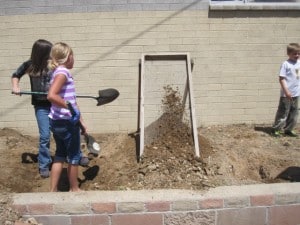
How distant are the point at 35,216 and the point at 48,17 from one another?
3.44 metres

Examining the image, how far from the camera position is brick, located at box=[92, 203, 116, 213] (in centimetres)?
322

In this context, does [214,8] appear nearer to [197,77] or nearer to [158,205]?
[197,77]

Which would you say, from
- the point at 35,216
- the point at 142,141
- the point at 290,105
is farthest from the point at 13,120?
the point at 290,105

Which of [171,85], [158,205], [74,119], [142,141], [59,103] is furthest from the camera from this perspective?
[171,85]

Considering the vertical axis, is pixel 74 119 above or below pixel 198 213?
above

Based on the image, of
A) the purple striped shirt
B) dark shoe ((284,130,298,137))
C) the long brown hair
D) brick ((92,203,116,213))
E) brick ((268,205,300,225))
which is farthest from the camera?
dark shoe ((284,130,298,137))

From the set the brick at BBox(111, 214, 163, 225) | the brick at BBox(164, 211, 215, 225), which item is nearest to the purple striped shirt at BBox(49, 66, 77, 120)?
the brick at BBox(111, 214, 163, 225)

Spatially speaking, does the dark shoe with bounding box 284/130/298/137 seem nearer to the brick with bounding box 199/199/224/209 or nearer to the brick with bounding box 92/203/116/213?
the brick with bounding box 199/199/224/209

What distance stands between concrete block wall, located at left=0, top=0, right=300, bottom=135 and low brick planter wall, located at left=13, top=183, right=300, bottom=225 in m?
2.95

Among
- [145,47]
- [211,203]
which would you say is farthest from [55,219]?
[145,47]

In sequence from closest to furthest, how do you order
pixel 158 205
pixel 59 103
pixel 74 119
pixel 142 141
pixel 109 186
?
pixel 158 205 < pixel 59 103 < pixel 74 119 < pixel 109 186 < pixel 142 141

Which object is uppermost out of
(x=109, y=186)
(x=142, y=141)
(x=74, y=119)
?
(x=74, y=119)

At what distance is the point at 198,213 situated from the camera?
3.27 m

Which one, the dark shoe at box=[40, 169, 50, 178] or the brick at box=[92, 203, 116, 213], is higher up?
the brick at box=[92, 203, 116, 213]
